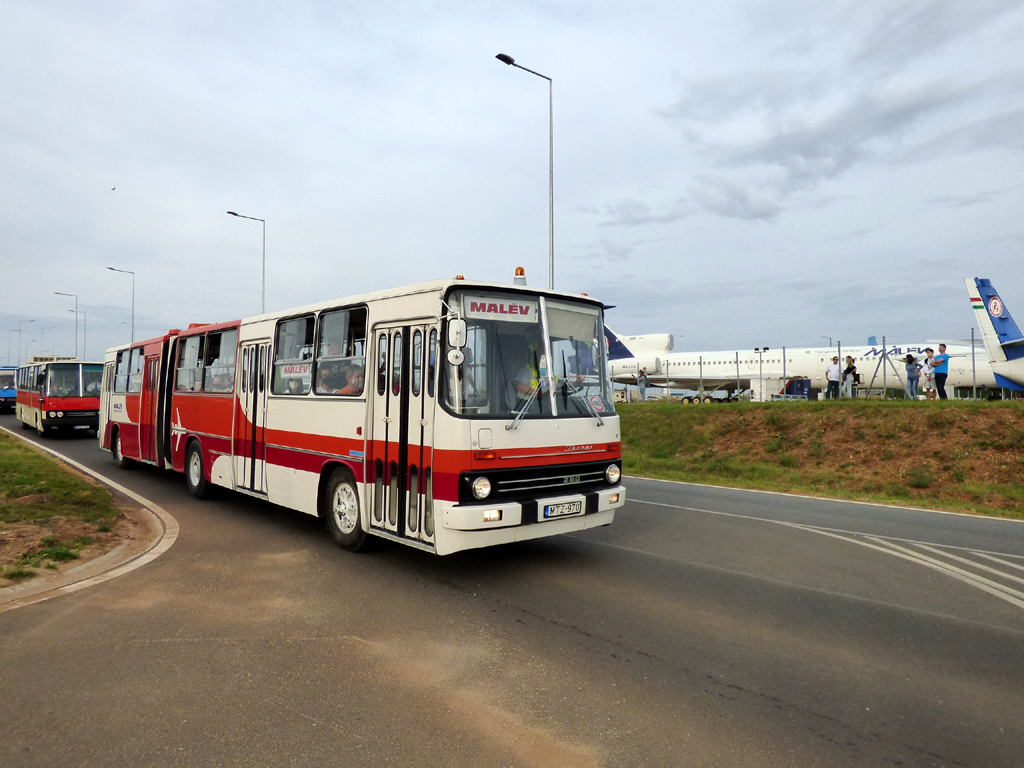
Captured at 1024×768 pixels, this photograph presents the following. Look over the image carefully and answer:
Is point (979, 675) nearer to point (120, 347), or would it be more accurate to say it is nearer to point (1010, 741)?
point (1010, 741)

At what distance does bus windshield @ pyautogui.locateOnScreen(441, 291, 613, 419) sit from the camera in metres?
6.36

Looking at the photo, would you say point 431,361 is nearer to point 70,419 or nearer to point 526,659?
point 526,659

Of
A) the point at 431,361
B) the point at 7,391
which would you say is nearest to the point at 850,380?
the point at 431,361

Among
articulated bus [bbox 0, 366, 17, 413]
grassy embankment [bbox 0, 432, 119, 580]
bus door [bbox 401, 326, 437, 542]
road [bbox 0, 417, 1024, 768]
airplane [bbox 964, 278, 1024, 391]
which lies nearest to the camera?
road [bbox 0, 417, 1024, 768]

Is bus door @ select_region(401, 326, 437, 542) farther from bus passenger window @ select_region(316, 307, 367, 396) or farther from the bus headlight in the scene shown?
bus passenger window @ select_region(316, 307, 367, 396)

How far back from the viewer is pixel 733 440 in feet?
67.2

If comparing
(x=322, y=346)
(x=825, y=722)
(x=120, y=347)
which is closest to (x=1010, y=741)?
(x=825, y=722)

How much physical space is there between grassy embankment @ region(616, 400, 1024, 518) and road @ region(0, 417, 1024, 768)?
747 cm

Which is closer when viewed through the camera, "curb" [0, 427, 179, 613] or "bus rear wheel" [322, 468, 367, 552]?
"curb" [0, 427, 179, 613]

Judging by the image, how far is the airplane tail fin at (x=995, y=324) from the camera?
26250mm

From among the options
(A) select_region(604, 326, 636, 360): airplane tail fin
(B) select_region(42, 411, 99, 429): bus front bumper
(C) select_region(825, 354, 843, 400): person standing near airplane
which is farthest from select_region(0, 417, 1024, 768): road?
(B) select_region(42, 411, 99, 429): bus front bumper

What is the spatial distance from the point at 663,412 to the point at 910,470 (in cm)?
984

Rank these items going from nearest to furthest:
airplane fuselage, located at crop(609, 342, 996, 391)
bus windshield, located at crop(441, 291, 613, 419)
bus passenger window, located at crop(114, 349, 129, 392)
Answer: bus windshield, located at crop(441, 291, 613, 419) → bus passenger window, located at crop(114, 349, 129, 392) → airplane fuselage, located at crop(609, 342, 996, 391)

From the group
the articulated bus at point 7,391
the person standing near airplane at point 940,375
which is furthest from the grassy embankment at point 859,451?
the articulated bus at point 7,391
